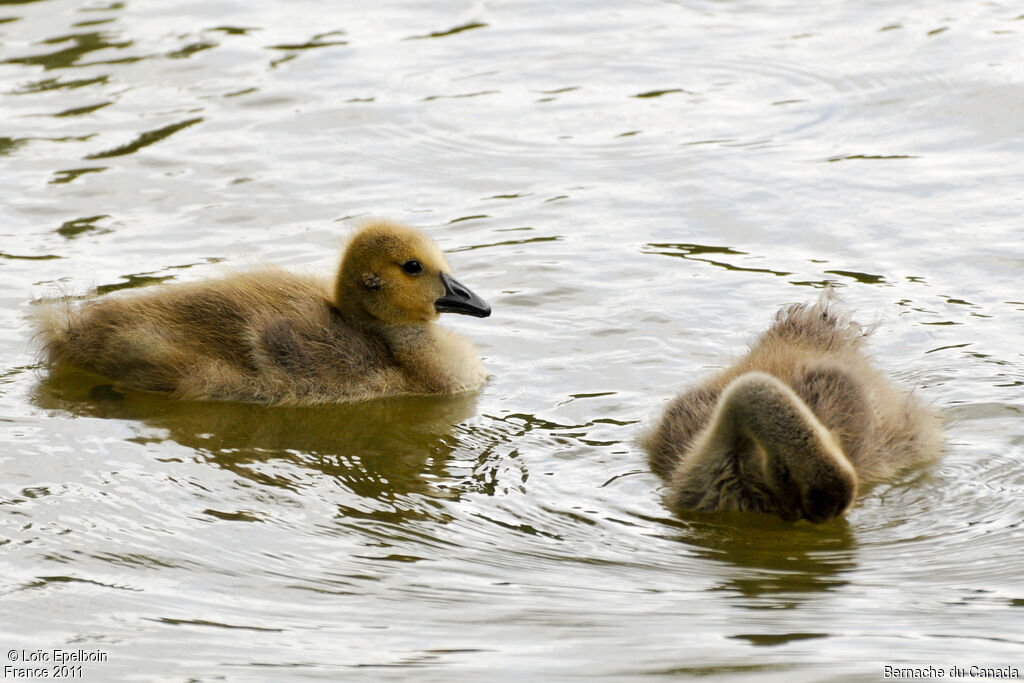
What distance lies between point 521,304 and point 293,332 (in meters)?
1.60

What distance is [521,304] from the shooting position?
30.2 feet

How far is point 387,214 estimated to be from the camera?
1040 cm

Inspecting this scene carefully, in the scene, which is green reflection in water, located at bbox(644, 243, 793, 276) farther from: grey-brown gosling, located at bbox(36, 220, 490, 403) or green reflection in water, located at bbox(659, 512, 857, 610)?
green reflection in water, located at bbox(659, 512, 857, 610)

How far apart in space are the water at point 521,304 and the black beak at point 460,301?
42 centimetres

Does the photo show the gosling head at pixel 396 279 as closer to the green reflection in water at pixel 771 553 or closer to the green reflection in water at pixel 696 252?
the green reflection in water at pixel 696 252

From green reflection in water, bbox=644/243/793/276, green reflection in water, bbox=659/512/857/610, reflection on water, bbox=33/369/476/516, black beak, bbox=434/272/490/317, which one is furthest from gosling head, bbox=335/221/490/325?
green reflection in water, bbox=659/512/857/610

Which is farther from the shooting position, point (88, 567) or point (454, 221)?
point (454, 221)

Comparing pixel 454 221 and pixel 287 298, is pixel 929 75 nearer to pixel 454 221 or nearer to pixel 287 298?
pixel 454 221

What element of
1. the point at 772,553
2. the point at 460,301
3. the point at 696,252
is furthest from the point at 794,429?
the point at 696,252

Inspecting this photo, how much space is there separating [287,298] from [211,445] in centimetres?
106

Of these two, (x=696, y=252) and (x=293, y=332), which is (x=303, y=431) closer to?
(x=293, y=332)

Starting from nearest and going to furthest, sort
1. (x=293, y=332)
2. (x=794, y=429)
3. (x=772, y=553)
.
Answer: (x=794, y=429) → (x=772, y=553) → (x=293, y=332)

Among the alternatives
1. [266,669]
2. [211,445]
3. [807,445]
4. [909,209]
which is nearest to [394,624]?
[266,669]

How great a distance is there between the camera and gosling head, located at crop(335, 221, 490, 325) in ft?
27.0
